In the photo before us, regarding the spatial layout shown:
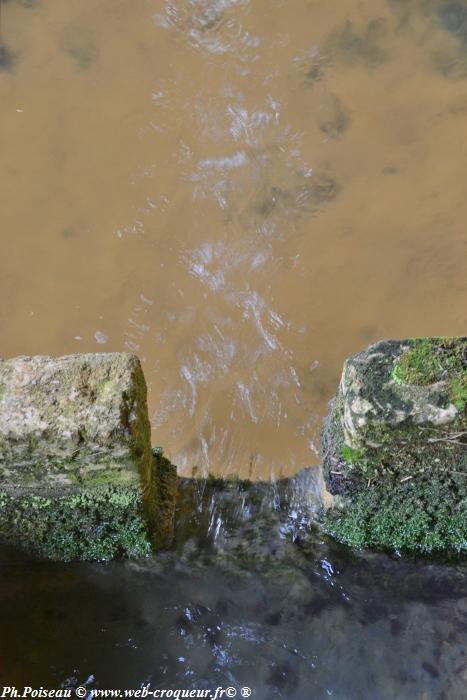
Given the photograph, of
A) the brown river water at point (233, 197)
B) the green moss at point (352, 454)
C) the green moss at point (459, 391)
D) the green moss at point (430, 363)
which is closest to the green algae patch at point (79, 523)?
the green moss at point (352, 454)

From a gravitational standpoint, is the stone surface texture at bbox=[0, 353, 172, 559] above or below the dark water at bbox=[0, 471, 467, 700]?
above

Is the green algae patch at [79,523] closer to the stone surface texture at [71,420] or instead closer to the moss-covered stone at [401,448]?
the stone surface texture at [71,420]

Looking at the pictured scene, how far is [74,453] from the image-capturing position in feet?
7.71

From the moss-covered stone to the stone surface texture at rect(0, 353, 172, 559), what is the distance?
0.76m

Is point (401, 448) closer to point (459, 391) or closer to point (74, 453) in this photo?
point (459, 391)

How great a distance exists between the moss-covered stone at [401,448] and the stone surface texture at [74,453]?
2.50 feet

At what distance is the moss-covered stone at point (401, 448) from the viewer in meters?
2.35

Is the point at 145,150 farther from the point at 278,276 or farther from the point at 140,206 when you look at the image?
the point at 278,276

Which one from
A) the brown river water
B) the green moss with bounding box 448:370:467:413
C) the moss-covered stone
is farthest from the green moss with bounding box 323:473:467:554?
the brown river water

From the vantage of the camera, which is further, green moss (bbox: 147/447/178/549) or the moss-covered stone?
green moss (bbox: 147/447/178/549)

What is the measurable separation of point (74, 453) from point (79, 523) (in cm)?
46

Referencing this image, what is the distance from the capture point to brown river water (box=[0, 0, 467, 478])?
13.1 ft

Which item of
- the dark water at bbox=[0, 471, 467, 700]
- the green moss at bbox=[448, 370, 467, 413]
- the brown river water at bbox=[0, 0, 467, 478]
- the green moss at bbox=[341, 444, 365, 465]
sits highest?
the brown river water at bbox=[0, 0, 467, 478]

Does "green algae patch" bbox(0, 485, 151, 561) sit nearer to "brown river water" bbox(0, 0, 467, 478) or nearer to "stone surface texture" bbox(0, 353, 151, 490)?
"stone surface texture" bbox(0, 353, 151, 490)
